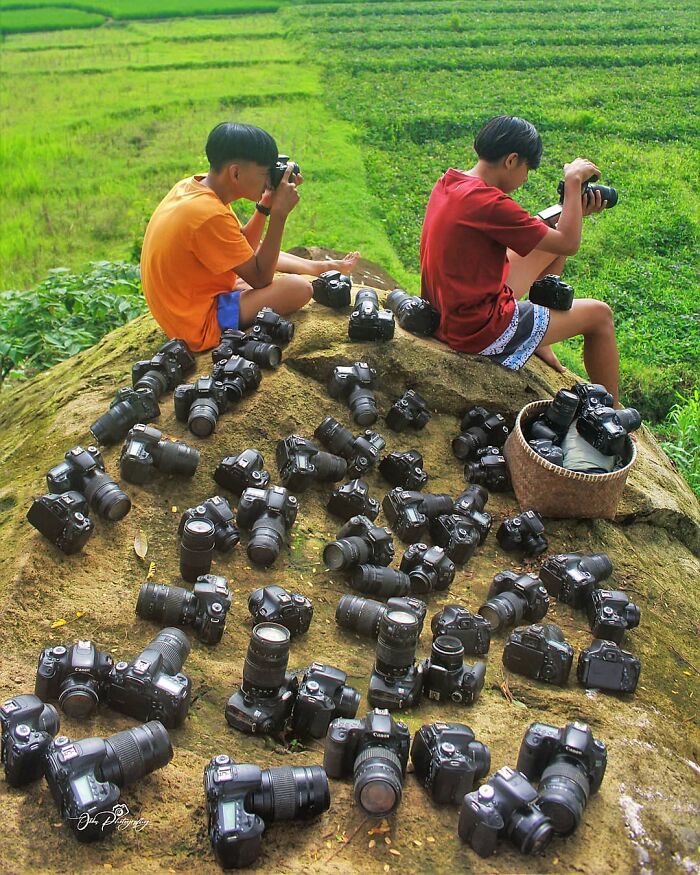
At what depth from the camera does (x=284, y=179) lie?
5.40 m

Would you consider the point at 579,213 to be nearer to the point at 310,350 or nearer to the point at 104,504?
the point at 310,350

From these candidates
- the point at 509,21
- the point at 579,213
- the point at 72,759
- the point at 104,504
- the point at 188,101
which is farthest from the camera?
the point at 509,21

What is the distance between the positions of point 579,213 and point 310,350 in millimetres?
1900

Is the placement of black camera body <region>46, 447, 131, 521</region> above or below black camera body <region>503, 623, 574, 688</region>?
above

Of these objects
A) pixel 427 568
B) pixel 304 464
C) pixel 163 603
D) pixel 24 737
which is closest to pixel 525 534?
pixel 427 568

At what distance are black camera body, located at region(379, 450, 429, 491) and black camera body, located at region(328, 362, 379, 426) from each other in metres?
0.32

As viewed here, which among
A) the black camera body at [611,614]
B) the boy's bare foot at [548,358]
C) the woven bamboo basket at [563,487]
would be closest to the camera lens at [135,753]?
the black camera body at [611,614]

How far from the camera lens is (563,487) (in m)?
4.76

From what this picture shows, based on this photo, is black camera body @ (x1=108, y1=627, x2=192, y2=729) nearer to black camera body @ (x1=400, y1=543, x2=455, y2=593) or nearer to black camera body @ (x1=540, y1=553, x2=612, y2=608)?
black camera body @ (x1=400, y1=543, x2=455, y2=593)

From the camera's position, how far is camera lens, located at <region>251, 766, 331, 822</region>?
2.84 meters

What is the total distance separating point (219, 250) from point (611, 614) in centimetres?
307

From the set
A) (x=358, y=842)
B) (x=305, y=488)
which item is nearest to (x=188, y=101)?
(x=305, y=488)

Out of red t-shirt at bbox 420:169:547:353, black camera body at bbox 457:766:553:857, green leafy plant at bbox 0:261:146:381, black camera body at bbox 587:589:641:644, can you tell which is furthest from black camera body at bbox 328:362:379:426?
green leafy plant at bbox 0:261:146:381

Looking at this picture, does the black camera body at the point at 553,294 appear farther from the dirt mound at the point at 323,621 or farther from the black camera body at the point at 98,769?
the black camera body at the point at 98,769
